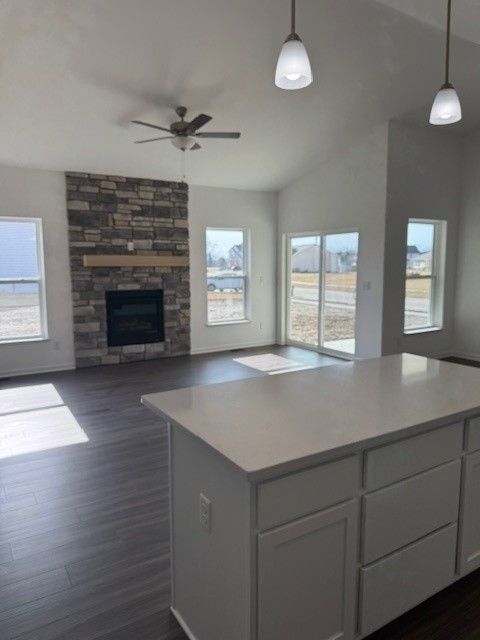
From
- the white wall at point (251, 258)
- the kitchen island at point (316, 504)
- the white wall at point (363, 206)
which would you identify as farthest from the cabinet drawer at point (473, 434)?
the white wall at point (251, 258)

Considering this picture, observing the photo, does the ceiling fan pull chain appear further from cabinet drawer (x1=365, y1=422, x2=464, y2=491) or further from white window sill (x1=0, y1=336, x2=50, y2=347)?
cabinet drawer (x1=365, y1=422, x2=464, y2=491)

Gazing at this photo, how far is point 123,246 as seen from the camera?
6.59 metres

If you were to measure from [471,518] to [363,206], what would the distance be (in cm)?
494

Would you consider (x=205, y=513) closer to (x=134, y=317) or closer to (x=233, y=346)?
(x=134, y=317)

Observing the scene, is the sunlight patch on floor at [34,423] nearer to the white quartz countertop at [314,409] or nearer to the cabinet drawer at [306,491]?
the white quartz countertop at [314,409]

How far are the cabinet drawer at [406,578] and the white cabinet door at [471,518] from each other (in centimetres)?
7

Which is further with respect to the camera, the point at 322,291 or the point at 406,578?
the point at 322,291

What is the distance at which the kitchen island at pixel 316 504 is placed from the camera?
1.38 metres

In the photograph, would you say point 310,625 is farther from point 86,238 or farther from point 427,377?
point 86,238

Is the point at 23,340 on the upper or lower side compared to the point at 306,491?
lower

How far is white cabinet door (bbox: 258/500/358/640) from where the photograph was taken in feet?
4.54

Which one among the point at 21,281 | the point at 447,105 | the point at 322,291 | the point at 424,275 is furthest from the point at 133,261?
the point at 447,105

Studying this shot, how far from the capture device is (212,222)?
7.33 meters

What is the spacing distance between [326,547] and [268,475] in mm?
427
